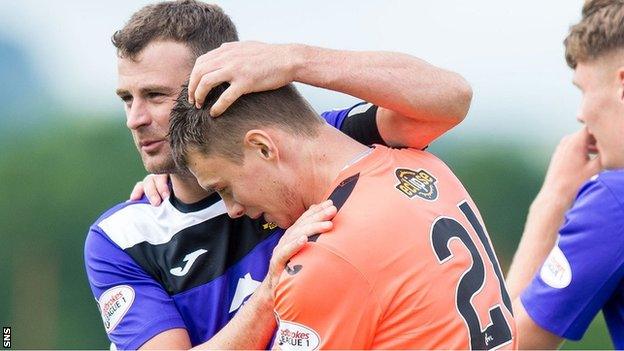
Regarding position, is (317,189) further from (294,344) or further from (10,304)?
(10,304)

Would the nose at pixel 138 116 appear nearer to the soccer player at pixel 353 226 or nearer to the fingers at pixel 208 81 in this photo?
the soccer player at pixel 353 226

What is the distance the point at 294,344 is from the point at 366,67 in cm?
95

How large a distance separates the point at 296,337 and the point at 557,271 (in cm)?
142

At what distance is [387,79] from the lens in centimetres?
328

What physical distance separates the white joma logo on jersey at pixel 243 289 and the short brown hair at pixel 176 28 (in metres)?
0.89

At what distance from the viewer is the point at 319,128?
3.23 meters

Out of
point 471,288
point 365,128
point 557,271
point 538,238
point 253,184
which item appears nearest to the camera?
point 471,288

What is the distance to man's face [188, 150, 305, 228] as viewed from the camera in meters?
3.22

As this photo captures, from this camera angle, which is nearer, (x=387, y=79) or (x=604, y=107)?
(x=387, y=79)

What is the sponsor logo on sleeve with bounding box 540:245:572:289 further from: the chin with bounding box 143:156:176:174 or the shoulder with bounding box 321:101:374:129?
the chin with bounding box 143:156:176:174

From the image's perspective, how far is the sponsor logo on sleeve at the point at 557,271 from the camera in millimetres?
3893

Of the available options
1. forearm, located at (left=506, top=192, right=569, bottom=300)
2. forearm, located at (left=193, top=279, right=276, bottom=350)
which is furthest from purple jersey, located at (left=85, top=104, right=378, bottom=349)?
forearm, located at (left=506, top=192, right=569, bottom=300)

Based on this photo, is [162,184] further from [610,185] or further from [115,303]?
[610,185]

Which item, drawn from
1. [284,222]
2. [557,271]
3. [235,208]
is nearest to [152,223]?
[235,208]
